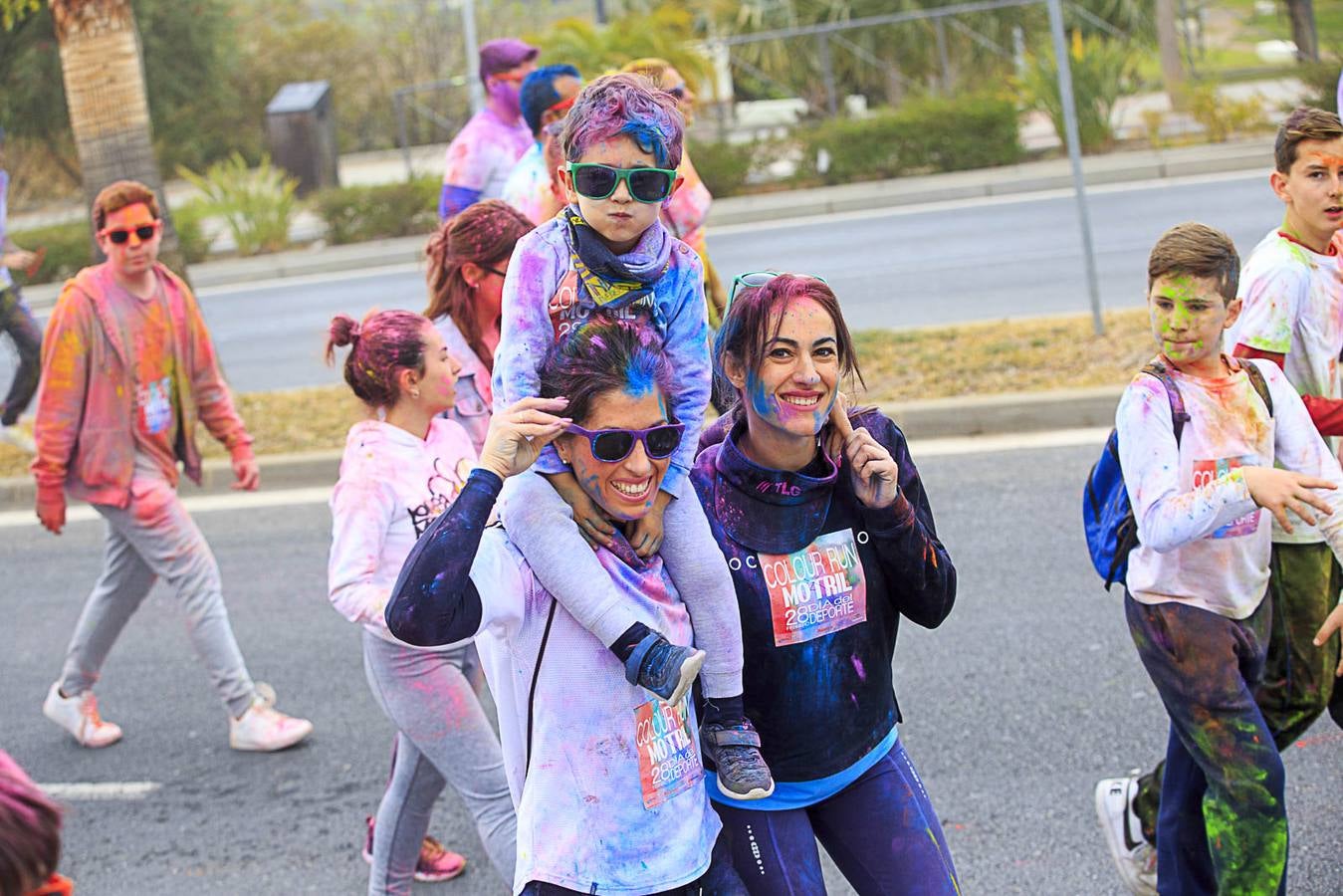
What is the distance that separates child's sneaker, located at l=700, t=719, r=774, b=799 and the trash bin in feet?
82.2

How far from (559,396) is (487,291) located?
2.00m

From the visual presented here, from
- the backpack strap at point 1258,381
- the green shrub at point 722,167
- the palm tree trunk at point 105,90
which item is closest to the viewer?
the backpack strap at point 1258,381

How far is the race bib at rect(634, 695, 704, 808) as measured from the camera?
2.99 meters

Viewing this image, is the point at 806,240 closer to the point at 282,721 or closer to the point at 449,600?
the point at 282,721

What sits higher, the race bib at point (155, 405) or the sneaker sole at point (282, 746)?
the race bib at point (155, 405)

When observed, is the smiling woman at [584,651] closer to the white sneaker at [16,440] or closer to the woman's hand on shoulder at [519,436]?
the woman's hand on shoulder at [519,436]

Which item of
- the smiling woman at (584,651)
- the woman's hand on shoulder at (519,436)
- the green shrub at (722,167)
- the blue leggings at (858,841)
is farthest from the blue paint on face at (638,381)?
the green shrub at (722,167)

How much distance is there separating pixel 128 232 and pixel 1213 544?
4114mm

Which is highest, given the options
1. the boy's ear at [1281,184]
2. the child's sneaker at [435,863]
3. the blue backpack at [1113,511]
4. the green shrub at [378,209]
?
the green shrub at [378,209]

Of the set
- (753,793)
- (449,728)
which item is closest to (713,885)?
(753,793)

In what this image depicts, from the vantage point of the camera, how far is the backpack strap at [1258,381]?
3.80 meters

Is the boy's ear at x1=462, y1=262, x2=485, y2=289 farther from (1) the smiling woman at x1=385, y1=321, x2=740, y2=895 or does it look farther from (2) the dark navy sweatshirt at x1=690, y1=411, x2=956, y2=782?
(1) the smiling woman at x1=385, y1=321, x2=740, y2=895

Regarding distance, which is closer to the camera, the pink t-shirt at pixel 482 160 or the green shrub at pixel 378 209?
the pink t-shirt at pixel 482 160

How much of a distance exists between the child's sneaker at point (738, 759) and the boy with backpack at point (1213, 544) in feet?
3.66
